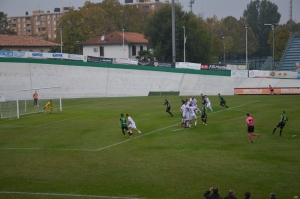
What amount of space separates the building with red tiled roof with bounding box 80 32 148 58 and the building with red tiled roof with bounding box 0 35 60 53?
1025 cm

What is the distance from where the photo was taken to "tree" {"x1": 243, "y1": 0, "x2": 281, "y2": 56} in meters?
145

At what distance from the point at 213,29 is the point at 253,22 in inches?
791

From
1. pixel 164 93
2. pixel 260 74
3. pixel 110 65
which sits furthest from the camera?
pixel 110 65

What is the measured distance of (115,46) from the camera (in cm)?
9988

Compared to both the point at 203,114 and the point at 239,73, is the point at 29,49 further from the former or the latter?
the point at 203,114

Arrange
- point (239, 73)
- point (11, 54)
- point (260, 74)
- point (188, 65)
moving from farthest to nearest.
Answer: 1. point (188, 65)
2. point (239, 73)
3. point (260, 74)
4. point (11, 54)

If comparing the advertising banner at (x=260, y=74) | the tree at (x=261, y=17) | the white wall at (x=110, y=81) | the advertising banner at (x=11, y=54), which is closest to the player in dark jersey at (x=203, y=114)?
the white wall at (x=110, y=81)

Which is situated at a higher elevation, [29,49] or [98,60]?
[29,49]

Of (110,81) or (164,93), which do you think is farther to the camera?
(110,81)

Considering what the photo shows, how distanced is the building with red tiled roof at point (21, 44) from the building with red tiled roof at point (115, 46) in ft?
33.6

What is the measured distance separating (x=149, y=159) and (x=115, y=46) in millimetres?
78130

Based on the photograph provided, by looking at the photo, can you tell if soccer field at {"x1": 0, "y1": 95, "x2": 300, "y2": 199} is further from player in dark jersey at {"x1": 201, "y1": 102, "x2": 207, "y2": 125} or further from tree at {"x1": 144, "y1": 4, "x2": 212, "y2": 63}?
tree at {"x1": 144, "y1": 4, "x2": 212, "y2": 63}

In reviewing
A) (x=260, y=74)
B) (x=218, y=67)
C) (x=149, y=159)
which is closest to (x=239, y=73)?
(x=260, y=74)

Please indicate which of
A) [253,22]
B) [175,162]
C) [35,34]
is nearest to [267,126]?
[175,162]
